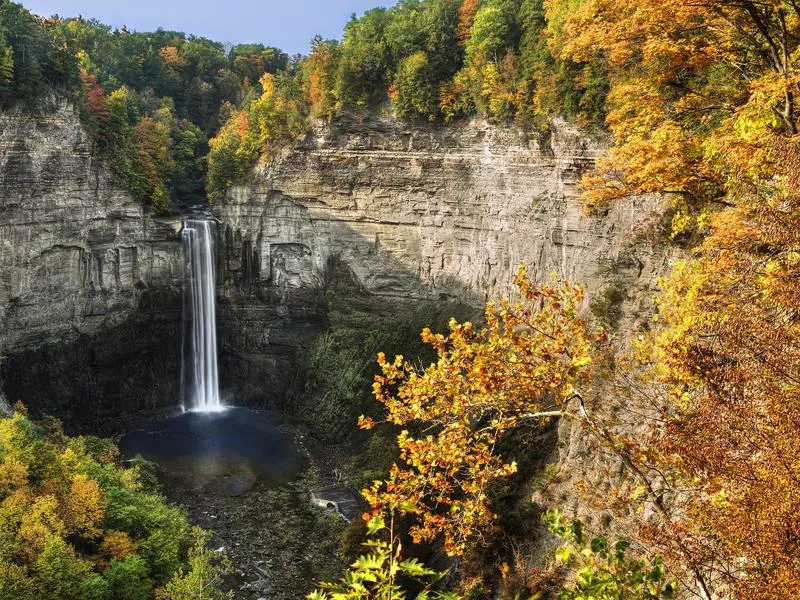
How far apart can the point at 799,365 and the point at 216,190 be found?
3958 cm

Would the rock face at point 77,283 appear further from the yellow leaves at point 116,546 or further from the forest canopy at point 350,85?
the yellow leaves at point 116,546

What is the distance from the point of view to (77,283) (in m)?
35.3

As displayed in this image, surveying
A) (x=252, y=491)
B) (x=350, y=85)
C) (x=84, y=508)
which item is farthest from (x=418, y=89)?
(x=84, y=508)

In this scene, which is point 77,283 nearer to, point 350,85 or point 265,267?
point 265,267

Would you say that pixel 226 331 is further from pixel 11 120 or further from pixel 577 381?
pixel 577 381

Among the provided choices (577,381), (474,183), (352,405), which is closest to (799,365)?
(577,381)

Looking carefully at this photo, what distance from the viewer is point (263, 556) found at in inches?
944

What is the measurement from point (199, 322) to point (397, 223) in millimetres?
14926

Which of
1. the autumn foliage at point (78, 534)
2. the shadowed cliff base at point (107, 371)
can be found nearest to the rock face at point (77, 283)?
the shadowed cliff base at point (107, 371)

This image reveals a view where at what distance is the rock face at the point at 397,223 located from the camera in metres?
27.9

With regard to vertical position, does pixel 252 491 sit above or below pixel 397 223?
below

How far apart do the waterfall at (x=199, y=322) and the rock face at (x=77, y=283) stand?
68 centimetres

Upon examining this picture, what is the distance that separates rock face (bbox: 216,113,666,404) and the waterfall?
112cm

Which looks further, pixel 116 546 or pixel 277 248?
pixel 277 248
